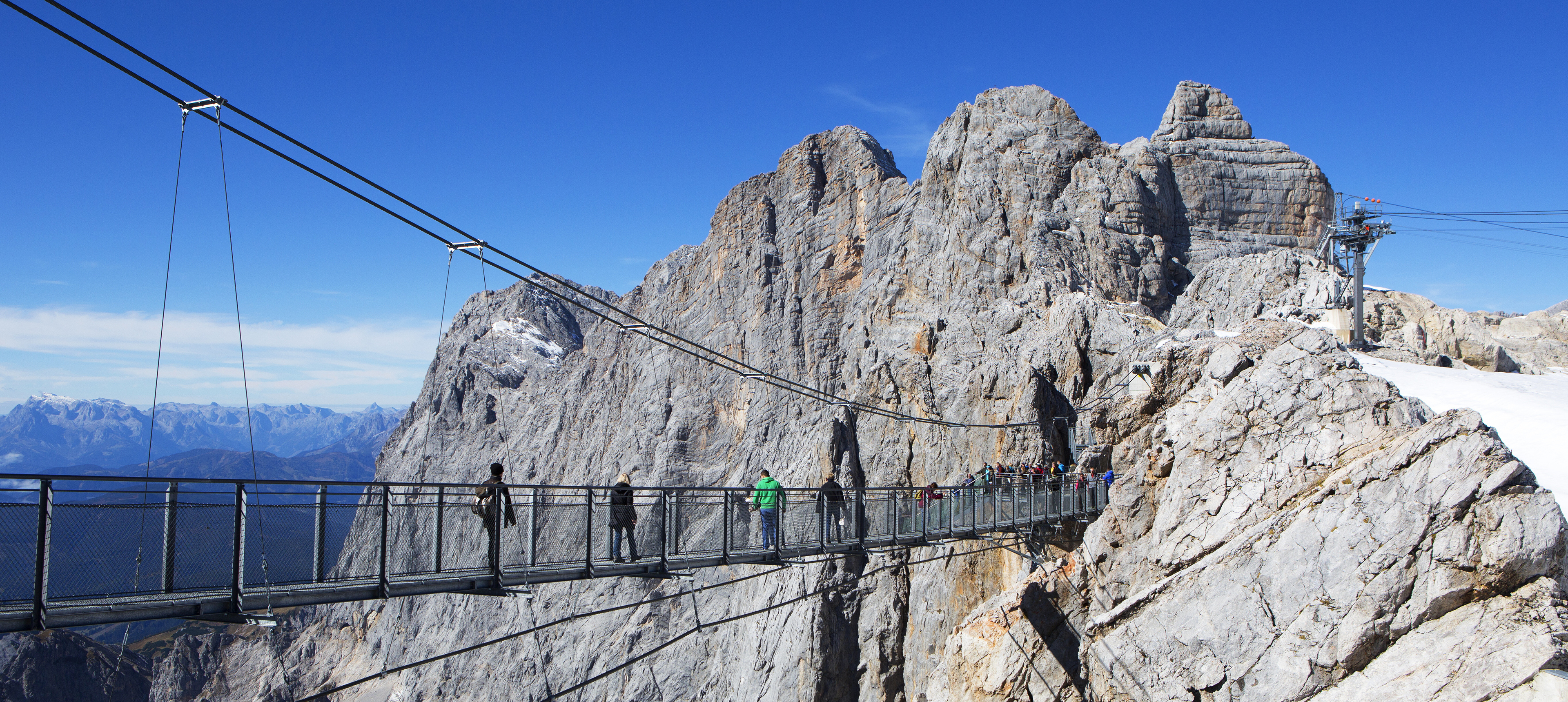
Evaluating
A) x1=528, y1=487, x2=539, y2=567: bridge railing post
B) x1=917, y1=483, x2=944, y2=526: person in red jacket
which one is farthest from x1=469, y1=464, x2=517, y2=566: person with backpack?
x1=917, y1=483, x2=944, y2=526: person in red jacket

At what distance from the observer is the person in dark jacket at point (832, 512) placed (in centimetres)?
1493

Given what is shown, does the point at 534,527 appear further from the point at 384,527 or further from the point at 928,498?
the point at 928,498

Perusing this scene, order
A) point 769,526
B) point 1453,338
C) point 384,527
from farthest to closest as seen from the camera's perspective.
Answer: point 1453,338 < point 769,526 < point 384,527

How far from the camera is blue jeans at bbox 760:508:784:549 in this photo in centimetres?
1417

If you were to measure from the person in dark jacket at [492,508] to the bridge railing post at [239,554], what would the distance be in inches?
88.7

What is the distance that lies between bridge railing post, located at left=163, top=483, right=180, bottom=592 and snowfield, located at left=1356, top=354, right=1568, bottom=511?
59.3 ft

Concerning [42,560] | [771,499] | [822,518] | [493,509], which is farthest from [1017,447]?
[42,560]

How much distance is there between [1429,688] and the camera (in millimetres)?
11430

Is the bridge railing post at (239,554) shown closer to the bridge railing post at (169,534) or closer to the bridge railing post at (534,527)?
the bridge railing post at (169,534)

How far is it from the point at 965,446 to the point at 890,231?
20112mm

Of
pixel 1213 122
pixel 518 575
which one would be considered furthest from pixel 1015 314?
pixel 518 575

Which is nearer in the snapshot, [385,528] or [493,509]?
[385,528]

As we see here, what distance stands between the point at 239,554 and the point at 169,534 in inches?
25.2

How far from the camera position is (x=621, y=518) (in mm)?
11859
